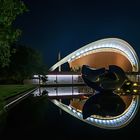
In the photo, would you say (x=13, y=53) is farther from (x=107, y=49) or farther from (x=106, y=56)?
(x=106, y=56)

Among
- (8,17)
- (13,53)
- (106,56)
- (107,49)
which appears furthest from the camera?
(106,56)

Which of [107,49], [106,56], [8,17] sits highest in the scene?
[107,49]

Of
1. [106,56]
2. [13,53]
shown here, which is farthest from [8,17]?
[106,56]

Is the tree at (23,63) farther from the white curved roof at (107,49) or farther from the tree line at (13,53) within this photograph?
the white curved roof at (107,49)

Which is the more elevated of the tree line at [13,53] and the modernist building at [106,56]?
the modernist building at [106,56]


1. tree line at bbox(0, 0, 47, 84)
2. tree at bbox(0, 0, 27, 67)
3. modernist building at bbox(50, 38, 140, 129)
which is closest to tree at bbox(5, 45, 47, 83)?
tree line at bbox(0, 0, 47, 84)

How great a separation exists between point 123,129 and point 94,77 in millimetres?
25509

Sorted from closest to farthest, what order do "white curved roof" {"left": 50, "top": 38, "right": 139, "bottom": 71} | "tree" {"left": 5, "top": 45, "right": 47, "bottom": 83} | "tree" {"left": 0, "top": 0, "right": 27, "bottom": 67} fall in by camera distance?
"tree" {"left": 0, "top": 0, "right": 27, "bottom": 67}
"tree" {"left": 5, "top": 45, "right": 47, "bottom": 83}
"white curved roof" {"left": 50, "top": 38, "right": 139, "bottom": 71}

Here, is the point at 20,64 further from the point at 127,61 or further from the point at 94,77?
the point at 127,61

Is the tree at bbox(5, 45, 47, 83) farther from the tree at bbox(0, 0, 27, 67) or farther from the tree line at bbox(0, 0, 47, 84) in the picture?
the tree at bbox(0, 0, 27, 67)

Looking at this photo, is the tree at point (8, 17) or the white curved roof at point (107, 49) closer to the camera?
the tree at point (8, 17)

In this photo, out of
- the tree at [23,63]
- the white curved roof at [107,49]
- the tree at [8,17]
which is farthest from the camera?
the white curved roof at [107,49]

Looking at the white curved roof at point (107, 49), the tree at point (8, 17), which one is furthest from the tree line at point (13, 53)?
the white curved roof at point (107, 49)

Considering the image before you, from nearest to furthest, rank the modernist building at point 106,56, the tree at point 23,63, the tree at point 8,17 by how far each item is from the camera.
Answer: the tree at point 8,17 < the tree at point 23,63 < the modernist building at point 106,56
